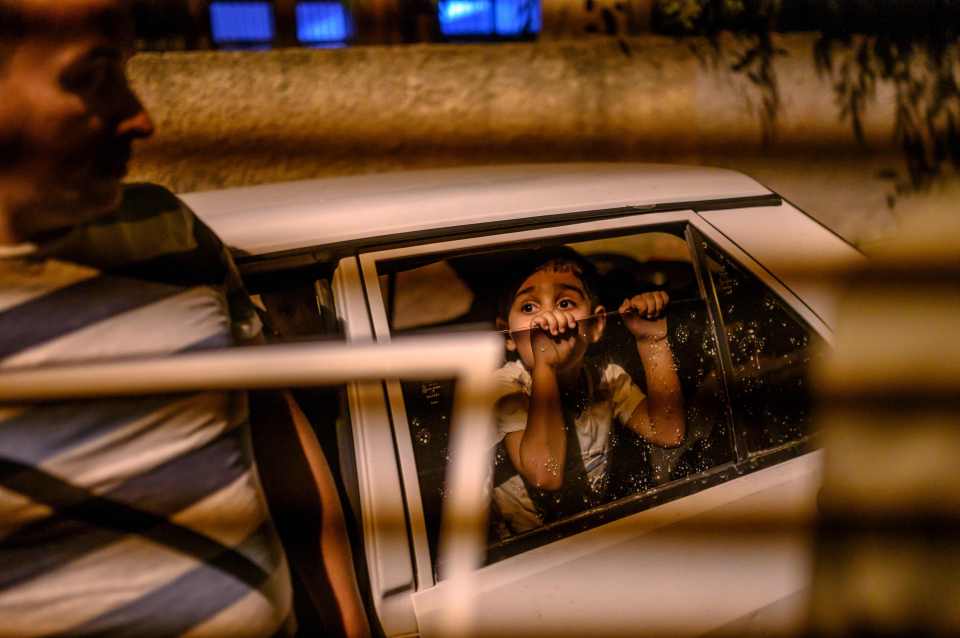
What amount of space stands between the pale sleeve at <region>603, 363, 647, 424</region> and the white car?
0.03 metres

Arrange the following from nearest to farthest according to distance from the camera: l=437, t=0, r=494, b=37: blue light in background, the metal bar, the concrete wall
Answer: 1. the metal bar
2. the concrete wall
3. l=437, t=0, r=494, b=37: blue light in background

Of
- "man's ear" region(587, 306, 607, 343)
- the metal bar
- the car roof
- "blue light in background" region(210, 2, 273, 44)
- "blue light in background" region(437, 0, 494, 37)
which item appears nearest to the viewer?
the metal bar

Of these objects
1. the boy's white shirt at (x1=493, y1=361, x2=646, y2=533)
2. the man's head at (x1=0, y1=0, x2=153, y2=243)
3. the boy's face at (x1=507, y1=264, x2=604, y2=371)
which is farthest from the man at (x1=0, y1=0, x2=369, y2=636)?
the boy's face at (x1=507, y1=264, x2=604, y2=371)

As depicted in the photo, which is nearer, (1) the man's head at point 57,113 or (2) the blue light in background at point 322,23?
(1) the man's head at point 57,113

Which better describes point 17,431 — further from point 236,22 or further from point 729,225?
point 236,22

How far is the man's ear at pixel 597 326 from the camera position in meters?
1.71

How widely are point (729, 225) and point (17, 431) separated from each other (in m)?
1.58

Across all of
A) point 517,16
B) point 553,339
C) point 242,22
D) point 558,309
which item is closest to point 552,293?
point 558,309

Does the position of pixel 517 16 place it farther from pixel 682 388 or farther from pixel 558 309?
pixel 682 388

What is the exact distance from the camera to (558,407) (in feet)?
5.32

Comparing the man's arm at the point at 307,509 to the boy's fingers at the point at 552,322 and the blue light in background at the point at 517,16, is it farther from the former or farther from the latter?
the blue light in background at the point at 517,16

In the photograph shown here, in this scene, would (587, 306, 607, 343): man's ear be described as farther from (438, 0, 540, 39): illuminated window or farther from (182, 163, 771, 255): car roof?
(438, 0, 540, 39): illuminated window

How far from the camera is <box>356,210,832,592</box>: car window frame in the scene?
136 centimetres

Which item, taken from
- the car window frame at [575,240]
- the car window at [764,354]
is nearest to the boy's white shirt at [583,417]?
the car window frame at [575,240]
